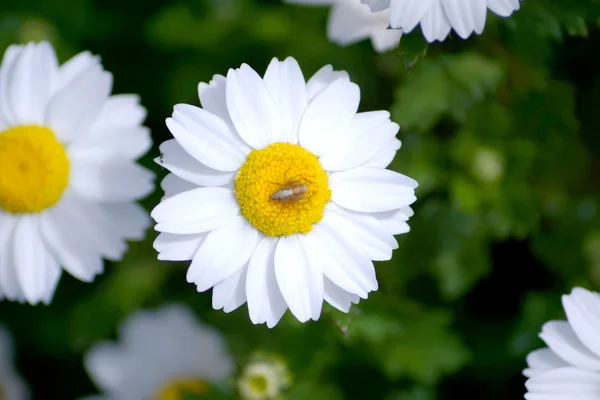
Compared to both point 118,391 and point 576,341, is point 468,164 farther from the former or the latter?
point 118,391

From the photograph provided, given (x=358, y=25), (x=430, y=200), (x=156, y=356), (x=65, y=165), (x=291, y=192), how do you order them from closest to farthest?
(x=291, y=192) → (x=65, y=165) → (x=358, y=25) → (x=430, y=200) → (x=156, y=356)

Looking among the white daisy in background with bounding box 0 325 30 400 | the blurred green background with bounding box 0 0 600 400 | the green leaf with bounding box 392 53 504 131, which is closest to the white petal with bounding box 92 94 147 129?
the blurred green background with bounding box 0 0 600 400

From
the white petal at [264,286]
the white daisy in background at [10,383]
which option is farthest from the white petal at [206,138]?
the white daisy in background at [10,383]

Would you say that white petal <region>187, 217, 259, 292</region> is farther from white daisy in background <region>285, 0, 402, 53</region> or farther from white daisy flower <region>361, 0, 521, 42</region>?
white daisy in background <region>285, 0, 402, 53</region>

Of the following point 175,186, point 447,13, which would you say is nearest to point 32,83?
point 175,186

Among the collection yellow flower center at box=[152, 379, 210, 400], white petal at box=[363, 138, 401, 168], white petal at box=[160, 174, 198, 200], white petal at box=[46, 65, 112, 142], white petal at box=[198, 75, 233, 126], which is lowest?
yellow flower center at box=[152, 379, 210, 400]

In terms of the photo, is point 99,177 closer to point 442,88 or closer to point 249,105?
point 249,105
